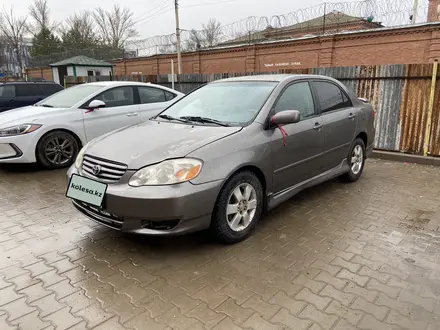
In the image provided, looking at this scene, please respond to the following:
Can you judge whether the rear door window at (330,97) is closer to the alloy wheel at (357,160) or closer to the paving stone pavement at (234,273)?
the alloy wheel at (357,160)

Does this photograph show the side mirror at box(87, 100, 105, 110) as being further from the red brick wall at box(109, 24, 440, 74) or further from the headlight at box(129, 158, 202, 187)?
the red brick wall at box(109, 24, 440, 74)

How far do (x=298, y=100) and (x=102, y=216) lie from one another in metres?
2.60

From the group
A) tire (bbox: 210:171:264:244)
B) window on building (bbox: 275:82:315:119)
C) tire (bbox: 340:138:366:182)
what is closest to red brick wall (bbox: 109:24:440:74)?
tire (bbox: 340:138:366:182)

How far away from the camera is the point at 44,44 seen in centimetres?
5028

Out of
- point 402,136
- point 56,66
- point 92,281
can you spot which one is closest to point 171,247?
point 92,281

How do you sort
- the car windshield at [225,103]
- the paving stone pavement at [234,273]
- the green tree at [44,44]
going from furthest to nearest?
the green tree at [44,44] < the car windshield at [225,103] < the paving stone pavement at [234,273]

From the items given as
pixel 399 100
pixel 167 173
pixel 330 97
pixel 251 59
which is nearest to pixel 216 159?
pixel 167 173

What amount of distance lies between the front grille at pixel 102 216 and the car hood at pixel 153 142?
0.49 m

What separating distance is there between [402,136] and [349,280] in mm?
5290

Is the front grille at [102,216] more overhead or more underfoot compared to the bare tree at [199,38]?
more underfoot

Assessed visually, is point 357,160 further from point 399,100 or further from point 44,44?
point 44,44

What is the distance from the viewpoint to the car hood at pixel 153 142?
3.07 metres

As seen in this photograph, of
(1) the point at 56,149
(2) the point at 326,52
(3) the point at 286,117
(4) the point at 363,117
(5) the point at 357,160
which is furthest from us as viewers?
(2) the point at 326,52

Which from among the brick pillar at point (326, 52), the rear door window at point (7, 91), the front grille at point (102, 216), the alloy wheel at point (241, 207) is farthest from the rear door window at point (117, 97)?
the brick pillar at point (326, 52)
